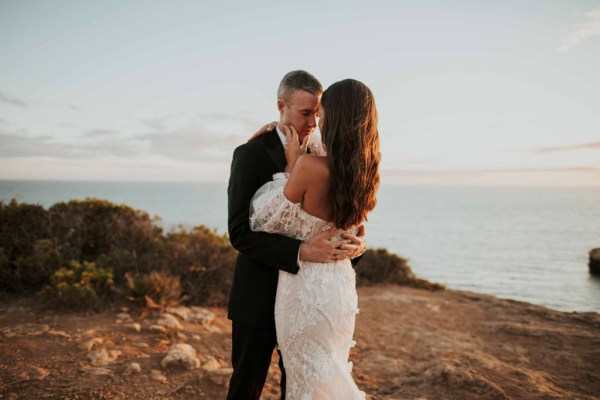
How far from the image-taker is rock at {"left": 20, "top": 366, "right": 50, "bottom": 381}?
10.6ft

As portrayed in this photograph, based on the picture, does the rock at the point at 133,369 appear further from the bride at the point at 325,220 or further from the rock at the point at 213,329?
the bride at the point at 325,220

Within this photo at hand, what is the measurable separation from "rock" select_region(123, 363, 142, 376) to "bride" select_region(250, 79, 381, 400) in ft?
6.98

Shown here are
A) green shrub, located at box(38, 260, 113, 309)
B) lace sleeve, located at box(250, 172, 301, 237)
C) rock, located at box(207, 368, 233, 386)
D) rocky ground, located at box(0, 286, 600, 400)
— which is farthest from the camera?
green shrub, located at box(38, 260, 113, 309)

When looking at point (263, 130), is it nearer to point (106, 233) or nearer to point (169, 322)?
point (169, 322)

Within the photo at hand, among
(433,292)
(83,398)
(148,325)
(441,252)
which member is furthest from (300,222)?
(441,252)

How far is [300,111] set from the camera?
2.54 m

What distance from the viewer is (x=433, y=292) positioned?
9594mm

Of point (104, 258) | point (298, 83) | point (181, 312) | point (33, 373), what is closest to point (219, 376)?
point (33, 373)

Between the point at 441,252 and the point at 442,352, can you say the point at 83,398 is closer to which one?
the point at 442,352

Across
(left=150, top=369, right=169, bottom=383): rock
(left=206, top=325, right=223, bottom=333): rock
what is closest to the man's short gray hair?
(left=150, top=369, right=169, bottom=383): rock

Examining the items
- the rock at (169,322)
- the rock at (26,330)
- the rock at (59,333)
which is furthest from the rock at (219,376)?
the rock at (26,330)

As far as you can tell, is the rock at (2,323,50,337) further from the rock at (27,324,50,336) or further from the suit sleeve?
the suit sleeve

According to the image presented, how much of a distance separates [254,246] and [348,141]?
0.85 metres

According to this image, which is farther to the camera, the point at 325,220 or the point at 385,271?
the point at 385,271
